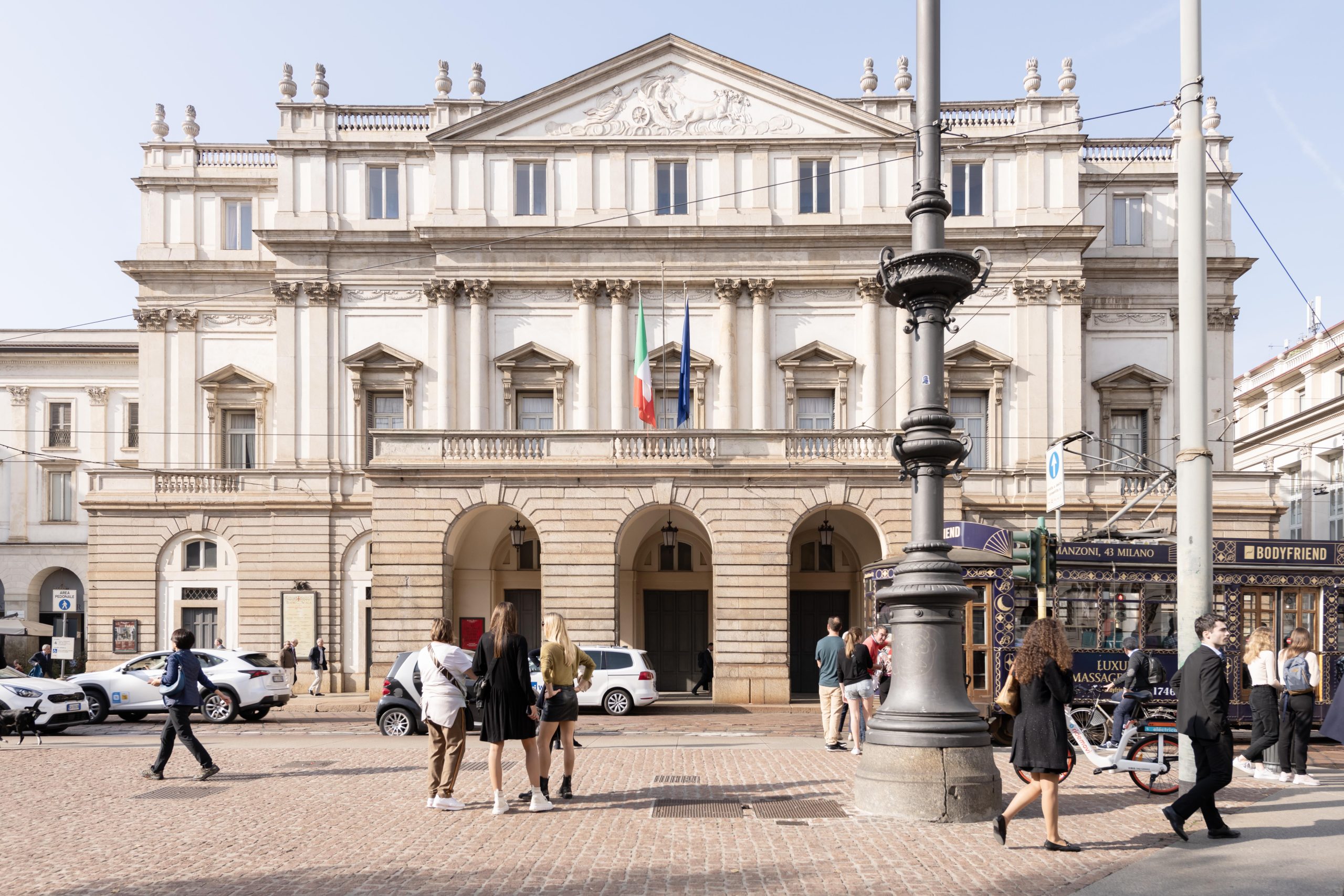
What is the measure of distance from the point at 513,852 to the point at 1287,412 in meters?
59.3

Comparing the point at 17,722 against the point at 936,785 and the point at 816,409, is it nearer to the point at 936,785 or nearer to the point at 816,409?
the point at 936,785

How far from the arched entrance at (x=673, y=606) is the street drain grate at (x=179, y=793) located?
22.4 m

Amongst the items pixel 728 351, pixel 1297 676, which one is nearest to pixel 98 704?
pixel 728 351

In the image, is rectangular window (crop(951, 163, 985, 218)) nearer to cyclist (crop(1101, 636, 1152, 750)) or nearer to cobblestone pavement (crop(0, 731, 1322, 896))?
cyclist (crop(1101, 636, 1152, 750))

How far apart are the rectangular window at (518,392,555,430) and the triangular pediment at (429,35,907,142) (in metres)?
7.85

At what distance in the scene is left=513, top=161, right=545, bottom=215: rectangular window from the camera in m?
38.1

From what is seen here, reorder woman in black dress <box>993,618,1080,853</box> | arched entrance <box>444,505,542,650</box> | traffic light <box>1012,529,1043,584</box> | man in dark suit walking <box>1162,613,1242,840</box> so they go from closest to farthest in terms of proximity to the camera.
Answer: woman in black dress <box>993,618,1080,853</box>, man in dark suit walking <box>1162,613,1242,840</box>, traffic light <box>1012,529,1043,584</box>, arched entrance <box>444,505,542,650</box>

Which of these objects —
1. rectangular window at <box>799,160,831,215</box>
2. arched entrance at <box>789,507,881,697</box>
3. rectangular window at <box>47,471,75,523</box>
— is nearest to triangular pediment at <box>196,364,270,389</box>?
arched entrance at <box>789,507,881,697</box>

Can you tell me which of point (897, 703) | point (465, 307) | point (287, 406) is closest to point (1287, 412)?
point (465, 307)

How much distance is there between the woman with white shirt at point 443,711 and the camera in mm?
12023

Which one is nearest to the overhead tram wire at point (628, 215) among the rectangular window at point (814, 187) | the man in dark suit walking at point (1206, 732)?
the rectangular window at point (814, 187)

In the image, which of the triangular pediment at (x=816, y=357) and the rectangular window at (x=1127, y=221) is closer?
the triangular pediment at (x=816, y=357)

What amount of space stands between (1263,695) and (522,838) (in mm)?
9530

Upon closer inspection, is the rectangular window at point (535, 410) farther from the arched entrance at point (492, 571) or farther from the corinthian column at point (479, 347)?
the arched entrance at point (492, 571)
